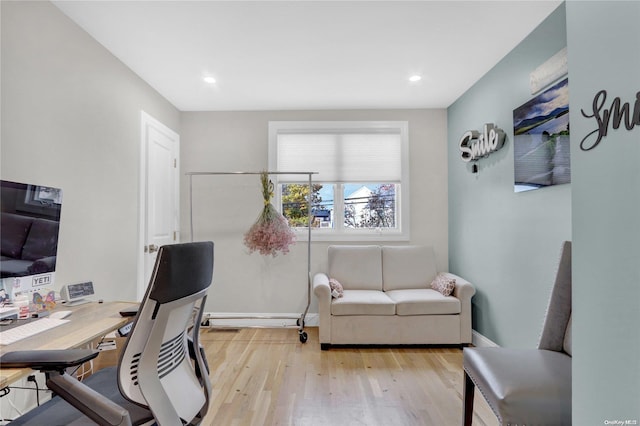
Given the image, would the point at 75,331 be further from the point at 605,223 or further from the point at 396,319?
the point at 396,319

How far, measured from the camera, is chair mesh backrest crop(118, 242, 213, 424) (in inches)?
42.3

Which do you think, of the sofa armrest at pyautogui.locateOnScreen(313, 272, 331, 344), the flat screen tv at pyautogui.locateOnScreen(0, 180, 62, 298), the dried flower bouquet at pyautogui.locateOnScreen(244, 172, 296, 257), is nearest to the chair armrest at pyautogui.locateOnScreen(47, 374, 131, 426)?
the flat screen tv at pyautogui.locateOnScreen(0, 180, 62, 298)

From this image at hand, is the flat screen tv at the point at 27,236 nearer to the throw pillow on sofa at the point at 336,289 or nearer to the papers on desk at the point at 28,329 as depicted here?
the papers on desk at the point at 28,329

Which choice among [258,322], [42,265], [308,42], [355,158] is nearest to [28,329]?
[42,265]

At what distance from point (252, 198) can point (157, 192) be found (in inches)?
42.0

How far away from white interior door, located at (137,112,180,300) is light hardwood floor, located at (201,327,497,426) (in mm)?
1124

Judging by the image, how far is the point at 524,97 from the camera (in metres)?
2.45

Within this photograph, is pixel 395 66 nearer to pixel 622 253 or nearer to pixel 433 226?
pixel 433 226

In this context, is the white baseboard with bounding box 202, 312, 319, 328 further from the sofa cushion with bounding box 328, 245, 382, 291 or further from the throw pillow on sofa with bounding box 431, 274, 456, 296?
the throw pillow on sofa with bounding box 431, 274, 456, 296

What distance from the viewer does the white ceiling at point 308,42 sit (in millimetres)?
2094

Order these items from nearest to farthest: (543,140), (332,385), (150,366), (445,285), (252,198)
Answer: (150,366)
(543,140)
(332,385)
(445,285)
(252,198)

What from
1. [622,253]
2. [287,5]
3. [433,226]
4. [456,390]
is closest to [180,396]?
[622,253]

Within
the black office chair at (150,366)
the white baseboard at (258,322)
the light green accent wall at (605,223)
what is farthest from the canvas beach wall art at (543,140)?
the white baseboard at (258,322)

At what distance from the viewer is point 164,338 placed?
120 centimetres
